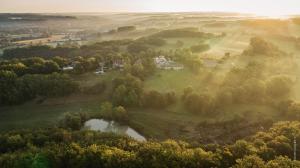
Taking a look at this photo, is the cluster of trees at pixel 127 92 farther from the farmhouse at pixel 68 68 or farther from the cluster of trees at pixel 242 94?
the farmhouse at pixel 68 68

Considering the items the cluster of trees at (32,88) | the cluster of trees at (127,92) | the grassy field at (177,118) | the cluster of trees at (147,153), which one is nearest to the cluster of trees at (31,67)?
the cluster of trees at (32,88)

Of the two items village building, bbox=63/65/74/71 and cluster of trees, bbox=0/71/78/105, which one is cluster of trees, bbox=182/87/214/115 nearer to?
cluster of trees, bbox=0/71/78/105

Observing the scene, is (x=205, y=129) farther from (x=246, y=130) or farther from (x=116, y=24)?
(x=116, y=24)

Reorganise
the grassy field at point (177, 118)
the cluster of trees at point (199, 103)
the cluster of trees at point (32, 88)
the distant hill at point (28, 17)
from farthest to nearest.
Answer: the distant hill at point (28, 17), the cluster of trees at point (32, 88), the cluster of trees at point (199, 103), the grassy field at point (177, 118)

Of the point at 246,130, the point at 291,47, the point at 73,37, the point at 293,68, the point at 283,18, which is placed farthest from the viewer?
the point at 73,37

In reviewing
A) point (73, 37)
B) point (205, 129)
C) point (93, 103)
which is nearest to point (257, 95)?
point (205, 129)

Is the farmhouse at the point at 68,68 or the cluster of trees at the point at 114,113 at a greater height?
the farmhouse at the point at 68,68

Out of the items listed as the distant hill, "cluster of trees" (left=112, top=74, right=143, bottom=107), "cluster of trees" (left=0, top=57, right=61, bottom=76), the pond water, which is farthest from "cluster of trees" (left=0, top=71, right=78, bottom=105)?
the distant hill
